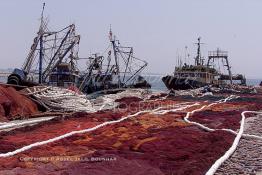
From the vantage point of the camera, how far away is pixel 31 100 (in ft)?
49.3

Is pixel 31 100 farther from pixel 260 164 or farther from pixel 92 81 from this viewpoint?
pixel 92 81

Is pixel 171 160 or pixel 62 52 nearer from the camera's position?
pixel 171 160

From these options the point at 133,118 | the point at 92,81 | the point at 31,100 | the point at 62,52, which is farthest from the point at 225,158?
the point at 92,81

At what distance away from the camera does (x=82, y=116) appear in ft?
43.6

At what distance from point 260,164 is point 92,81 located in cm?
3091

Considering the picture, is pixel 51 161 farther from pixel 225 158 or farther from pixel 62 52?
pixel 62 52

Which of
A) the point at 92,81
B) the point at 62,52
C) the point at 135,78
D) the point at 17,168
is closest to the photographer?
the point at 17,168

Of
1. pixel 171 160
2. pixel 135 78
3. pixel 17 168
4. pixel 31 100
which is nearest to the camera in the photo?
pixel 17 168

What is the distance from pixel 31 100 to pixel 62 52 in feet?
54.3

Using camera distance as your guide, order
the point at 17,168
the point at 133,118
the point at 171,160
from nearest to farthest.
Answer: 1. the point at 17,168
2. the point at 171,160
3. the point at 133,118

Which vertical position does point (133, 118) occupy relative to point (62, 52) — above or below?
below

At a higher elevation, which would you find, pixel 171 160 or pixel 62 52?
pixel 62 52

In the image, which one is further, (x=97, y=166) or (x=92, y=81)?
(x=92, y=81)

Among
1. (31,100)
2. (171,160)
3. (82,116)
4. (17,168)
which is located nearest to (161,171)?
(171,160)
